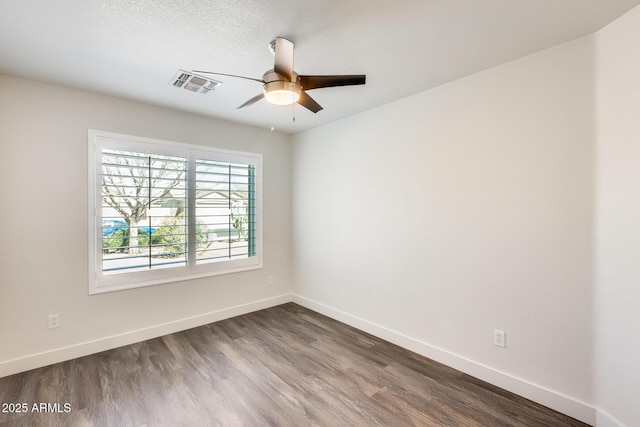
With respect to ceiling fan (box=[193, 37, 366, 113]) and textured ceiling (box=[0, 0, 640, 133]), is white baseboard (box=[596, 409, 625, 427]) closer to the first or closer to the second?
textured ceiling (box=[0, 0, 640, 133])

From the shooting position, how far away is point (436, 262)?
104 inches

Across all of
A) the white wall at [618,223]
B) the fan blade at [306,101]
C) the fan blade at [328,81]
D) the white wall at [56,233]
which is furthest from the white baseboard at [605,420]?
the white wall at [56,233]

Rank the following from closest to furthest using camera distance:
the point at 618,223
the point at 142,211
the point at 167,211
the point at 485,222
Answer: the point at 618,223
the point at 485,222
the point at 142,211
the point at 167,211

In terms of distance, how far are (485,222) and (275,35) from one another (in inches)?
82.9

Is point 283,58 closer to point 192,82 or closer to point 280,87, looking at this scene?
point 280,87

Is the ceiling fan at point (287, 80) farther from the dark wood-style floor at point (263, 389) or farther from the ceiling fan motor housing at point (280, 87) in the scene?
the dark wood-style floor at point (263, 389)

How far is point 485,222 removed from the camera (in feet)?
7.63

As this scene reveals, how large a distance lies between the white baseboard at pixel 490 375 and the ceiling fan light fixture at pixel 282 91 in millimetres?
2474

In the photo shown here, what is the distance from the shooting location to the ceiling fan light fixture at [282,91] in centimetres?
178

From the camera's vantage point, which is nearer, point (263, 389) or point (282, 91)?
point (282, 91)

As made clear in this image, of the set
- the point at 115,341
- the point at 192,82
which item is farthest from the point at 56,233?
the point at 192,82

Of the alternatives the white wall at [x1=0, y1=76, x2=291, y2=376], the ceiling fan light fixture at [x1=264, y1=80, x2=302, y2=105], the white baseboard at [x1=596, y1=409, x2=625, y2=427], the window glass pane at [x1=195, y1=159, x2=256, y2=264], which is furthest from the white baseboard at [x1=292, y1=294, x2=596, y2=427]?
the ceiling fan light fixture at [x1=264, y1=80, x2=302, y2=105]

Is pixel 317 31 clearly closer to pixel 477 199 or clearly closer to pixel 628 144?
pixel 477 199

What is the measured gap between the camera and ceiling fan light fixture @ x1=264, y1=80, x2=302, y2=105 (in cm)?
178
